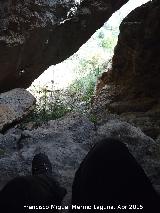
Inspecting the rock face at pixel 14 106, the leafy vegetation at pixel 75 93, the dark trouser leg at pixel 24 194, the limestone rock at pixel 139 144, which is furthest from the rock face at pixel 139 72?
the dark trouser leg at pixel 24 194

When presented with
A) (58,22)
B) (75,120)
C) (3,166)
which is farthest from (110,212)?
(58,22)

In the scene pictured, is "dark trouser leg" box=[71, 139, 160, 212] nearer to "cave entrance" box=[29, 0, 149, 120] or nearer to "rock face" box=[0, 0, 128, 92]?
"rock face" box=[0, 0, 128, 92]

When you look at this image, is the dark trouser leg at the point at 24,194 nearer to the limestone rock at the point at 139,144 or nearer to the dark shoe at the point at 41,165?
the dark shoe at the point at 41,165

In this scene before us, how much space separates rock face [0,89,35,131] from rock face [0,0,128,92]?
0.23 metres

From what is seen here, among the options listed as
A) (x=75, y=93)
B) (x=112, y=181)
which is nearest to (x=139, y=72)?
(x=75, y=93)

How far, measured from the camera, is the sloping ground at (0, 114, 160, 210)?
3.74 metres

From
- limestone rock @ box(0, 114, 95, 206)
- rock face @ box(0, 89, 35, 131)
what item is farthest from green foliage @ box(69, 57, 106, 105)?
limestone rock @ box(0, 114, 95, 206)

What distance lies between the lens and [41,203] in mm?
2049

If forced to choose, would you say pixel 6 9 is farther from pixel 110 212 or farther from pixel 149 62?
pixel 110 212

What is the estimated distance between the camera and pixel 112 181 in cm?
201

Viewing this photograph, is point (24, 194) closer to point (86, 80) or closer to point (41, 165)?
point (41, 165)

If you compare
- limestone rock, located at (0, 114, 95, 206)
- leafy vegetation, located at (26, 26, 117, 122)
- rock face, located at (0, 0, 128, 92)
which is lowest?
limestone rock, located at (0, 114, 95, 206)

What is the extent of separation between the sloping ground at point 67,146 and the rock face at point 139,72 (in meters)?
0.62

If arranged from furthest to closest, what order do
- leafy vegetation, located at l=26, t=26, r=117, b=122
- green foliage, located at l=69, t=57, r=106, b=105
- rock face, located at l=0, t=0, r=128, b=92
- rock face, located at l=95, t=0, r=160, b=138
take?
green foliage, located at l=69, t=57, r=106, b=105 < leafy vegetation, located at l=26, t=26, r=117, b=122 < rock face, located at l=95, t=0, r=160, b=138 < rock face, located at l=0, t=0, r=128, b=92
